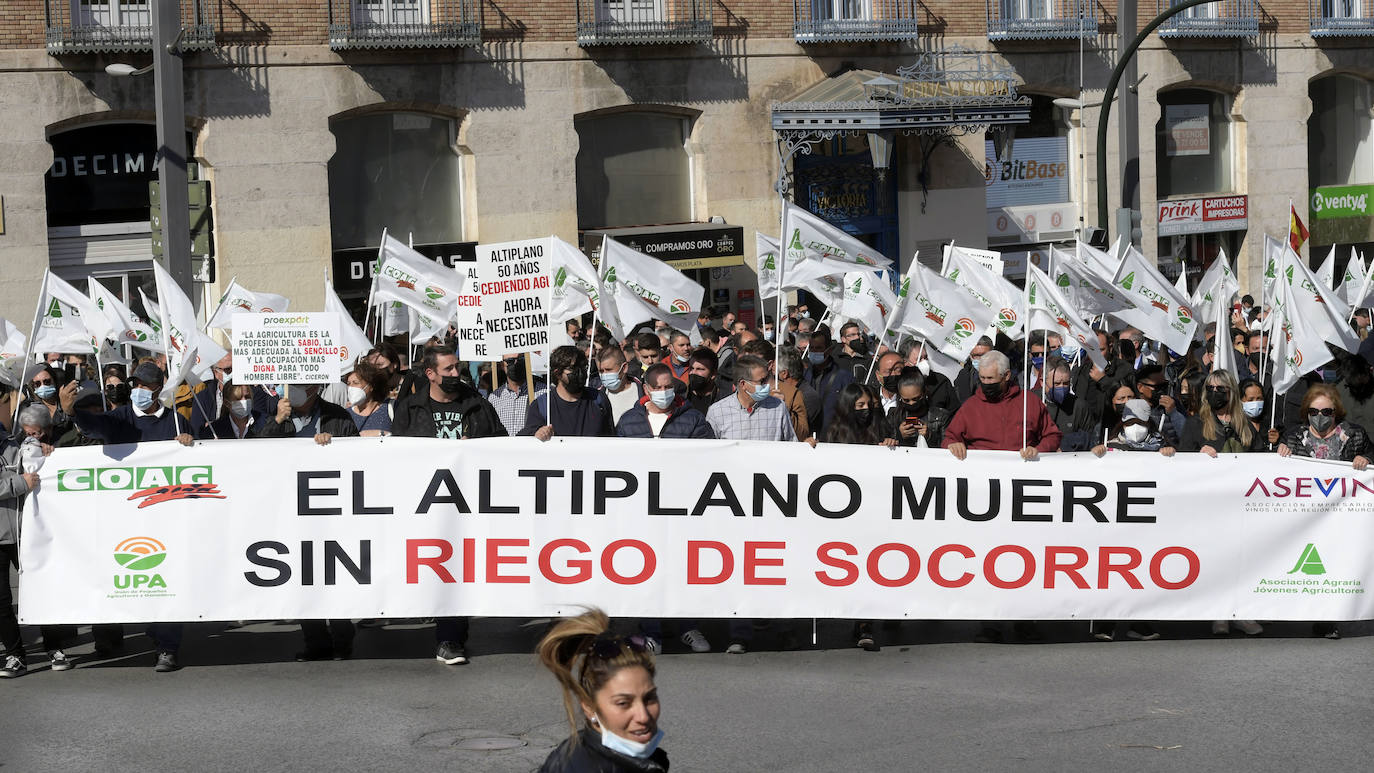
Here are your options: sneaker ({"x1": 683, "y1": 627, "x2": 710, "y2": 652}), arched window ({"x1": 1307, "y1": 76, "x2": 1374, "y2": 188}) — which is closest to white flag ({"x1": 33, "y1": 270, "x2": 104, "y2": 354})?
sneaker ({"x1": 683, "y1": 627, "x2": 710, "y2": 652})

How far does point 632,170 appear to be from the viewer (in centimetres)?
2736

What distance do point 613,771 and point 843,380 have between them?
31.6 ft

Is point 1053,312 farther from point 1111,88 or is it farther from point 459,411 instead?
point 1111,88

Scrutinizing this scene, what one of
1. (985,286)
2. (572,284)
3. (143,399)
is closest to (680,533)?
(143,399)

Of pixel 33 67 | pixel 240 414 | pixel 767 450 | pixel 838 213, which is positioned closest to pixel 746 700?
pixel 767 450

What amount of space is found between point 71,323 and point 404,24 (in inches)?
439

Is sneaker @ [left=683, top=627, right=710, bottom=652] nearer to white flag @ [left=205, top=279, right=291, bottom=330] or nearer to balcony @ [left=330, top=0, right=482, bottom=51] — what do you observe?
white flag @ [left=205, top=279, right=291, bottom=330]

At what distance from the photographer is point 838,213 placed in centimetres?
2875

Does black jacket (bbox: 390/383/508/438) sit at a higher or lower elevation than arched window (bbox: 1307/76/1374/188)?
lower

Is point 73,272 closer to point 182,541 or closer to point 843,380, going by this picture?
point 843,380

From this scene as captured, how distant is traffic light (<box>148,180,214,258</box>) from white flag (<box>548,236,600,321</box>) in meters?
4.18

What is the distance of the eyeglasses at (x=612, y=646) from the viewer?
13.3 ft

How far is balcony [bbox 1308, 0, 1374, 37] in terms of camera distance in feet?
107

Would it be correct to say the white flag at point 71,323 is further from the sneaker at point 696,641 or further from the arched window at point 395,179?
the arched window at point 395,179
